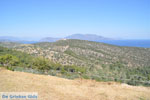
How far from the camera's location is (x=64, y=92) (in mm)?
6887

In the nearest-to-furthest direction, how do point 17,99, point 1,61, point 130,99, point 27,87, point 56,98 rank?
1. point 17,99
2. point 56,98
3. point 130,99
4. point 27,87
5. point 1,61

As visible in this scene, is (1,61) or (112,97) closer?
(112,97)

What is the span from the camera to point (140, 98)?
6672 mm

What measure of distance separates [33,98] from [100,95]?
12.2 feet

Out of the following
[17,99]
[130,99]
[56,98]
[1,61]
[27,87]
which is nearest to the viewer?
[17,99]

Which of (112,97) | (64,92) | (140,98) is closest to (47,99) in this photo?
(64,92)

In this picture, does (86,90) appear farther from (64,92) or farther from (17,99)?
(17,99)

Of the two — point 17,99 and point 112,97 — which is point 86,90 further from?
point 17,99

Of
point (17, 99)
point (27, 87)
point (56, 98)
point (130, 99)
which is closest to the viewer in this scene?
point (17, 99)

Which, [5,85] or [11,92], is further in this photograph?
[5,85]

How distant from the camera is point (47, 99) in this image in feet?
19.3

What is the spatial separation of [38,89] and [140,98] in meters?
5.93

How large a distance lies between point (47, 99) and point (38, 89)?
1.31 m

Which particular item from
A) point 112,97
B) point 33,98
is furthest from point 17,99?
point 112,97
